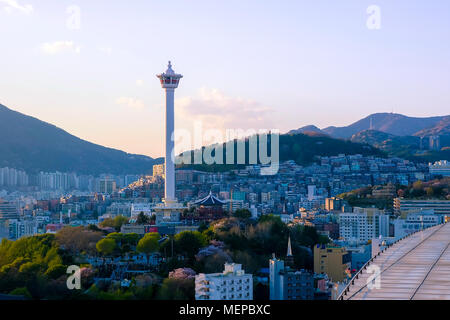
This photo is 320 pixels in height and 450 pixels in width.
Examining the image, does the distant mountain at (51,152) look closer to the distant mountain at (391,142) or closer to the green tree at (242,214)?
the distant mountain at (391,142)

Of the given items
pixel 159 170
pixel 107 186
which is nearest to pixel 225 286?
pixel 159 170

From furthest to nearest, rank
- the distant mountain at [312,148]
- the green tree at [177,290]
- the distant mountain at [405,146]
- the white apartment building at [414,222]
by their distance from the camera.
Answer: the distant mountain at [405,146] < the distant mountain at [312,148] < the white apartment building at [414,222] < the green tree at [177,290]

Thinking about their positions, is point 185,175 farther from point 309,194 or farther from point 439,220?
point 439,220

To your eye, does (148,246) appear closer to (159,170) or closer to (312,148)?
(159,170)

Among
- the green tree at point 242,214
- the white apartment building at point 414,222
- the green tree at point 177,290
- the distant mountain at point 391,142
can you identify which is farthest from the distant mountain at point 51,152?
the green tree at point 177,290

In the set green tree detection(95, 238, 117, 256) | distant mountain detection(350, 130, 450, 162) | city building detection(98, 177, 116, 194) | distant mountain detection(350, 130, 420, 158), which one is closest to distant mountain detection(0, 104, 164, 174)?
city building detection(98, 177, 116, 194)

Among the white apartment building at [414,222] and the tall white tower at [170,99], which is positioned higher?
the tall white tower at [170,99]
